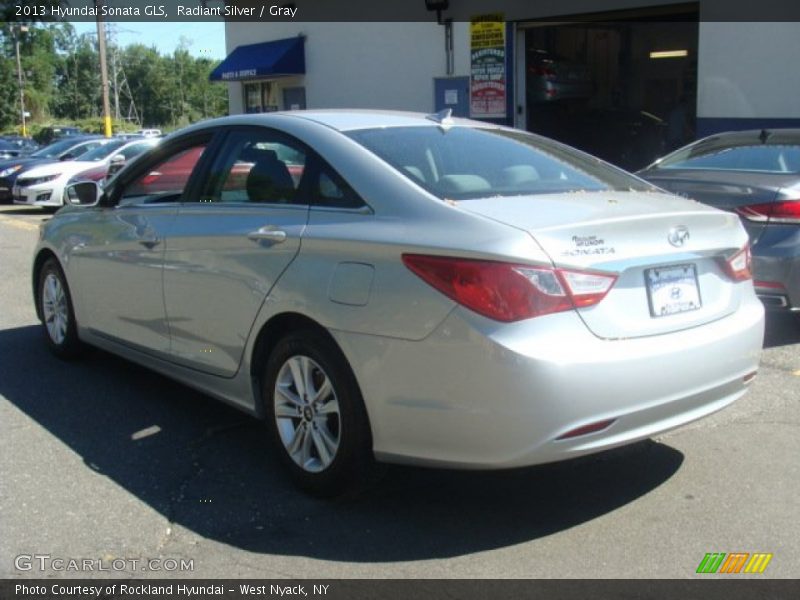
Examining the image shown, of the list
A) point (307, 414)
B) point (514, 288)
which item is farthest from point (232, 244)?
point (514, 288)

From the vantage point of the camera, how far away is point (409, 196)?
3588 mm

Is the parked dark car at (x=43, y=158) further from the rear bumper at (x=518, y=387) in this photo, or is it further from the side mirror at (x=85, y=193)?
the rear bumper at (x=518, y=387)

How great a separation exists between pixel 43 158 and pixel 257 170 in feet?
56.5

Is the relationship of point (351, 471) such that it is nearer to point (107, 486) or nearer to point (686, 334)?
point (107, 486)

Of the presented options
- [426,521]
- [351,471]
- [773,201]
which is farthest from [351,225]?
[773,201]

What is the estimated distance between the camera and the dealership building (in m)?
13.0

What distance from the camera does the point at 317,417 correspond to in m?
3.77

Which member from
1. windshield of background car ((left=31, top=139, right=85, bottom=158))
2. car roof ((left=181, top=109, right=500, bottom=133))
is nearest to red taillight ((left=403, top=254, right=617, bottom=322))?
car roof ((left=181, top=109, right=500, bottom=133))

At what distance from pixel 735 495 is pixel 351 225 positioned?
2066mm

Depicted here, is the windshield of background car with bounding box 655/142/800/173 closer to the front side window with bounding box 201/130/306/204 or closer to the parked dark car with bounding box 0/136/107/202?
the front side window with bounding box 201/130/306/204

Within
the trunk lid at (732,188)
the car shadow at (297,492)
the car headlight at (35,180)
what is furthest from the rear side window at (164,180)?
the car headlight at (35,180)

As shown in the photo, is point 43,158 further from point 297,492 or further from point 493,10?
point 297,492

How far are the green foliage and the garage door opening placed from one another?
256ft

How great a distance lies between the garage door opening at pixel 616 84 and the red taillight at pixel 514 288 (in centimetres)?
1321
